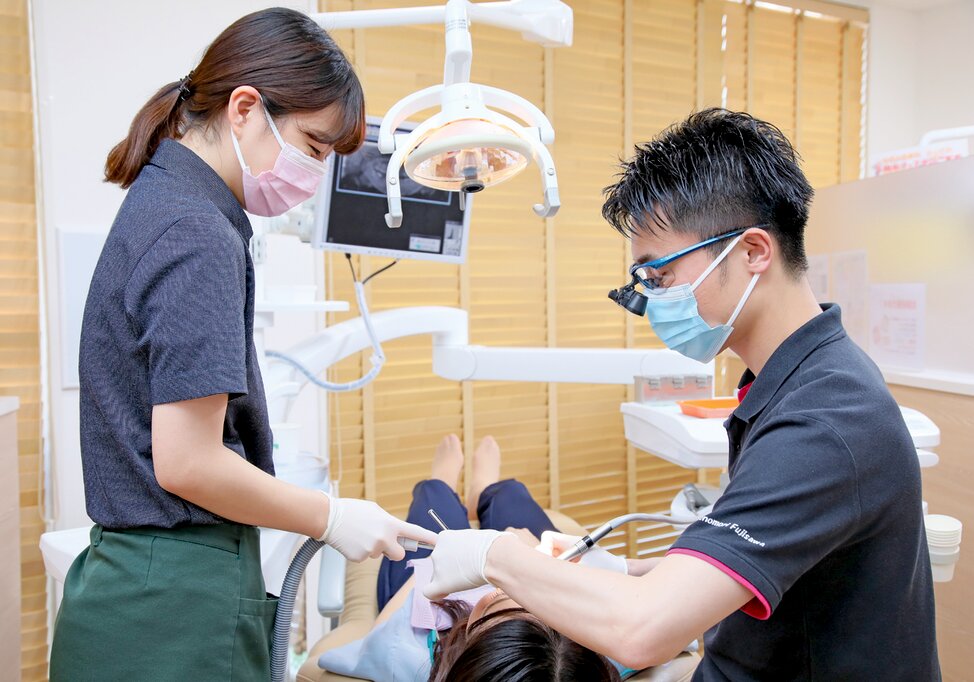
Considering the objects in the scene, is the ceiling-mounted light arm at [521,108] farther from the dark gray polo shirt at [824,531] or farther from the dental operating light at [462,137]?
the dark gray polo shirt at [824,531]

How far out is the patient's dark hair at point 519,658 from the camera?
3.32 ft

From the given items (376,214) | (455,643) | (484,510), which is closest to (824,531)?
(455,643)

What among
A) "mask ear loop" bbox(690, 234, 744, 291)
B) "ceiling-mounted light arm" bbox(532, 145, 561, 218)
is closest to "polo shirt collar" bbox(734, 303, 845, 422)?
"mask ear loop" bbox(690, 234, 744, 291)

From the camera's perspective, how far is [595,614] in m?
0.76

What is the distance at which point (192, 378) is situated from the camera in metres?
0.75

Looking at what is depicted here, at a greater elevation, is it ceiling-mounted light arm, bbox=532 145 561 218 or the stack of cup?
ceiling-mounted light arm, bbox=532 145 561 218

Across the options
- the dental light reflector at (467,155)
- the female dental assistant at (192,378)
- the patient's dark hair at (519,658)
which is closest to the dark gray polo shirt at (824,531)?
the patient's dark hair at (519,658)

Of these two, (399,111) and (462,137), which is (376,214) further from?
(462,137)

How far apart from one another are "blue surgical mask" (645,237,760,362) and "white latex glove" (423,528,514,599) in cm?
39

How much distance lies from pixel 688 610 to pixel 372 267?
2.05 meters

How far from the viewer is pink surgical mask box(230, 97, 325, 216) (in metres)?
0.94

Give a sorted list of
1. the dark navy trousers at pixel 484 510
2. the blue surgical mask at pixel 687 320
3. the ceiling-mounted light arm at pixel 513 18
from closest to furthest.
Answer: the blue surgical mask at pixel 687 320 → the ceiling-mounted light arm at pixel 513 18 → the dark navy trousers at pixel 484 510

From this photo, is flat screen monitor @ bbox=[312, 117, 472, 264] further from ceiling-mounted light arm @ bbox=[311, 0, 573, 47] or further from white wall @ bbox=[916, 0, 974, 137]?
white wall @ bbox=[916, 0, 974, 137]

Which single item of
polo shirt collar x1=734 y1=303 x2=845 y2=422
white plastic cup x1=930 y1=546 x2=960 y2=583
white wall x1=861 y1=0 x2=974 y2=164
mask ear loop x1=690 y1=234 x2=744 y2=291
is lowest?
white plastic cup x1=930 y1=546 x2=960 y2=583
